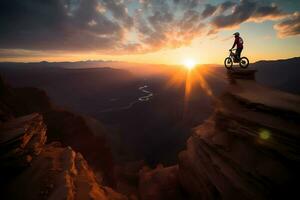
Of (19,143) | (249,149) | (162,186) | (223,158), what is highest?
(19,143)

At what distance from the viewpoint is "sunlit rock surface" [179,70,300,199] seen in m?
8.15

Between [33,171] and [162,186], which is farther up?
[33,171]

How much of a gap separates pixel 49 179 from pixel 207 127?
13083mm

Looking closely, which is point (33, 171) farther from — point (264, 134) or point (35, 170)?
point (264, 134)

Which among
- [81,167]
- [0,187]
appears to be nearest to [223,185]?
[81,167]

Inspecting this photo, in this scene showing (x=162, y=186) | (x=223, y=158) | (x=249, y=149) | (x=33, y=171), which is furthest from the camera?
(x=162, y=186)

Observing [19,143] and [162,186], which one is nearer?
[19,143]

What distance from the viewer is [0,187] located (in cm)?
877

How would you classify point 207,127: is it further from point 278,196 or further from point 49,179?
point 49,179

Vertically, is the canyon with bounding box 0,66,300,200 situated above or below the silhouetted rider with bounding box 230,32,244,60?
below

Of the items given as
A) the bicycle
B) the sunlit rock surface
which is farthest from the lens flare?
the bicycle

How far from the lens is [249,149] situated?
10211 mm

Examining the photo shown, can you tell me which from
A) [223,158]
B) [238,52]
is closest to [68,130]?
[223,158]

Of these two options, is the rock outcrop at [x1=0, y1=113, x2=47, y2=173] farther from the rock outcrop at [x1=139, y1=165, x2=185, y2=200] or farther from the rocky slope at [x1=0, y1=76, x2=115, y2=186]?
the rocky slope at [x1=0, y1=76, x2=115, y2=186]
